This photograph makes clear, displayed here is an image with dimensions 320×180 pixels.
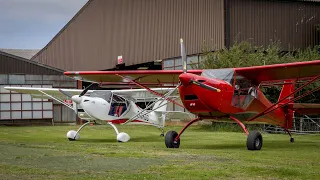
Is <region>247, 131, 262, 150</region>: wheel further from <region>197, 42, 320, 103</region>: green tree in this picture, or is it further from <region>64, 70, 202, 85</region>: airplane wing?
<region>197, 42, 320, 103</region>: green tree

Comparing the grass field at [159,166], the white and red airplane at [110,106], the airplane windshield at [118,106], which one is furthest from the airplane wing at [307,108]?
the airplane windshield at [118,106]

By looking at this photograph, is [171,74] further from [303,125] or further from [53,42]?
[53,42]

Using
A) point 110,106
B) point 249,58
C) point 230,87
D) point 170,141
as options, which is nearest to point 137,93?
point 110,106

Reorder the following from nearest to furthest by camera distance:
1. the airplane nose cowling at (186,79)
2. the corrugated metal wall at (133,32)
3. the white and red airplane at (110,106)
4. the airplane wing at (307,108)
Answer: the airplane nose cowling at (186,79) < the airplane wing at (307,108) < the white and red airplane at (110,106) < the corrugated metal wall at (133,32)

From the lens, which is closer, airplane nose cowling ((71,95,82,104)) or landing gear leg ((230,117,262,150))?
landing gear leg ((230,117,262,150))

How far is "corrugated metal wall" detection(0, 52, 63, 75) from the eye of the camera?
39.8m

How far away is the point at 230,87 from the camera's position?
14469 mm

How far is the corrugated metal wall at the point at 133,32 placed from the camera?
109ft

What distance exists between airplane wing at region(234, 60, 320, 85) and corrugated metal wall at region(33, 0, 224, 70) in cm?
1583

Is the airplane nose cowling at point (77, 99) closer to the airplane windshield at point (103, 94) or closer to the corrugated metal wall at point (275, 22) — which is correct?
the airplane windshield at point (103, 94)

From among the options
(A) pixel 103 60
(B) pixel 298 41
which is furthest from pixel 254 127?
(A) pixel 103 60

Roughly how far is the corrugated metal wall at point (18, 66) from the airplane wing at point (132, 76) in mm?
23506

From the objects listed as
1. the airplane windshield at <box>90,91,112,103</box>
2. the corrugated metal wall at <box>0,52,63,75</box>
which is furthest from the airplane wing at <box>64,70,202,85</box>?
the corrugated metal wall at <box>0,52,63,75</box>

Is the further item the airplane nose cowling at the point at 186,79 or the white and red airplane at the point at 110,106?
the white and red airplane at the point at 110,106
